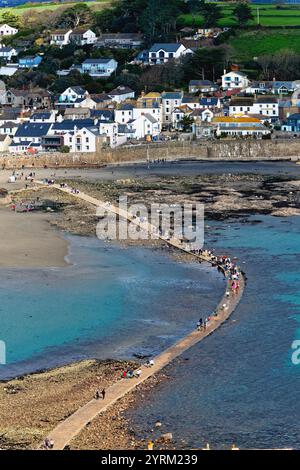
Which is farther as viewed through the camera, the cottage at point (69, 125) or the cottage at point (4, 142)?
the cottage at point (4, 142)

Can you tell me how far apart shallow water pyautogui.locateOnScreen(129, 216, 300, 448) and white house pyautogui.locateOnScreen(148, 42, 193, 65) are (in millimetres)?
45187

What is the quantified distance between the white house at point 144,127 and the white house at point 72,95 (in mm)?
5547

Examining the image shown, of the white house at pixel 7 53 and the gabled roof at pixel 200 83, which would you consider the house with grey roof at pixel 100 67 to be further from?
the white house at pixel 7 53

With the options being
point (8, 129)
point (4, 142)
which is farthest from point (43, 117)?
point (4, 142)

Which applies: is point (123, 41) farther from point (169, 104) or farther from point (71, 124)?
point (71, 124)

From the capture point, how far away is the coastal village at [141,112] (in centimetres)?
5597

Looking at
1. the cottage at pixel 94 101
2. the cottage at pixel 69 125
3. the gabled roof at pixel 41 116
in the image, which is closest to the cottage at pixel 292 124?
the cottage at pixel 94 101

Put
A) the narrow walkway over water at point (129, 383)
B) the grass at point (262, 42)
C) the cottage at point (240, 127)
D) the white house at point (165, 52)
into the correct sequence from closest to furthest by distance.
→ the narrow walkway over water at point (129, 383) < the cottage at point (240, 127) < the white house at point (165, 52) < the grass at point (262, 42)

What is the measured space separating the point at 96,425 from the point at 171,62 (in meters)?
53.8

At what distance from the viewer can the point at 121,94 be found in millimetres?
64250

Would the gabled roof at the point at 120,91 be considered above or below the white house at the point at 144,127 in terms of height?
above
